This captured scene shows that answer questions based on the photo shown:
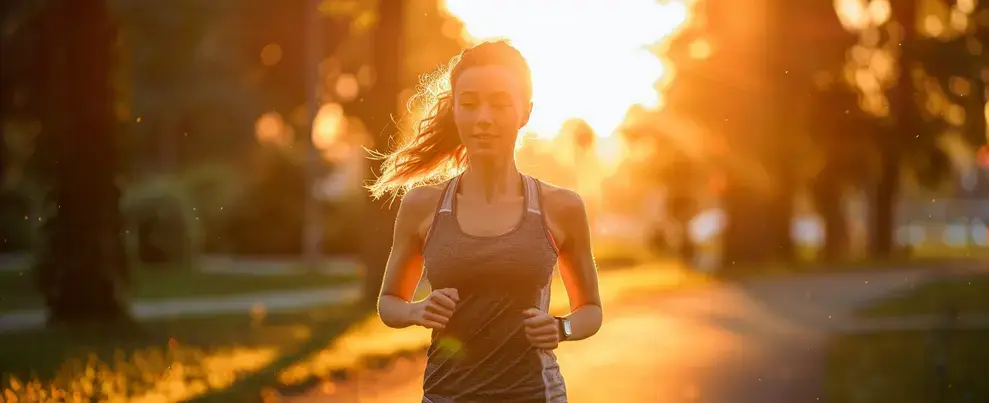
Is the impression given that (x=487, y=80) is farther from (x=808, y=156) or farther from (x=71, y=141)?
(x=808, y=156)

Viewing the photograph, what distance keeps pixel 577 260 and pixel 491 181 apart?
1.20ft

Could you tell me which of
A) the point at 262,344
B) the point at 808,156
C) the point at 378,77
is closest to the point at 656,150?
the point at 808,156

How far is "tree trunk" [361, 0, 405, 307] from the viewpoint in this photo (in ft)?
78.2

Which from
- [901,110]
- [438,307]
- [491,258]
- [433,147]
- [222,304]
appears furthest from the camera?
[901,110]

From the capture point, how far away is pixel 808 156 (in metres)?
45.1

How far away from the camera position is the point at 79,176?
741 inches

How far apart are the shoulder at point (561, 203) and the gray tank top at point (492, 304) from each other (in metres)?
0.05

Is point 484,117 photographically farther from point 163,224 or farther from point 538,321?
point 163,224

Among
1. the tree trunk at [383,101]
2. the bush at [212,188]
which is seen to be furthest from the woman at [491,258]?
the bush at [212,188]

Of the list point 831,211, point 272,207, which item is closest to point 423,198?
point 831,211

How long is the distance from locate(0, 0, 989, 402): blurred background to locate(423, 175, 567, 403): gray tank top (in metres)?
0.58

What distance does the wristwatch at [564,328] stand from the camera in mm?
4215

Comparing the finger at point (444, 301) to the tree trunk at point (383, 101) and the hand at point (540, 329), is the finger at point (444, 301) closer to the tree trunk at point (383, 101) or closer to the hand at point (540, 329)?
the hand at point (540, 329)

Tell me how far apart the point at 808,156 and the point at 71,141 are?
30567 mm
